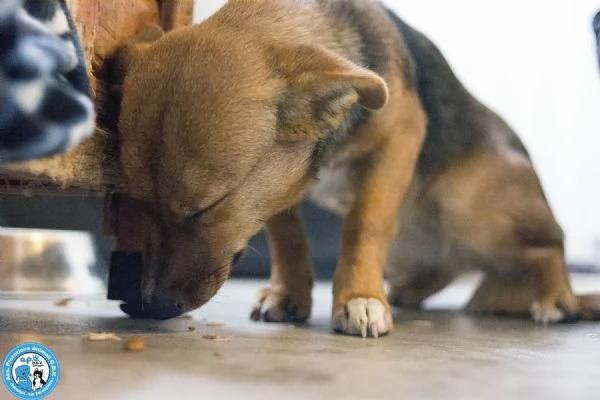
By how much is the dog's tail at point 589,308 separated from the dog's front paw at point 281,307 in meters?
0.82

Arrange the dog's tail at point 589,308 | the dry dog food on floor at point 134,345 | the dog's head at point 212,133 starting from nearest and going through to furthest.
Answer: the dry dog food on floor at point 134,345 → the dog's head at point 212,133 → the dog's tail at point 589,308

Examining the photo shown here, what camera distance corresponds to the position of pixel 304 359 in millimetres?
1380

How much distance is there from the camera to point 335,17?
78.1 inches

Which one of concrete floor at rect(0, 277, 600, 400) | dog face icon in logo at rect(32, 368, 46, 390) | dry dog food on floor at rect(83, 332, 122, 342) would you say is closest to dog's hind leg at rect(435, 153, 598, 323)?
concrete floor at rect(0, 277, 600, 400)

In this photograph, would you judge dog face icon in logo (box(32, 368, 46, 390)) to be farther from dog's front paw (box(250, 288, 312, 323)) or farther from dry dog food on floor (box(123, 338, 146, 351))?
dog's front paw (box(250, 288, 312, 323))

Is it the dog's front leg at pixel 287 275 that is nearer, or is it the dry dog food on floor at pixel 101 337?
the dry dog food on floor at pixel 101 337

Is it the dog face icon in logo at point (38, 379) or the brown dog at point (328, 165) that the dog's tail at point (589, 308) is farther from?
the dog face icon in logo at point (38, 379)

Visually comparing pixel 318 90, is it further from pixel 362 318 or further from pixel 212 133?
pixel 362 318

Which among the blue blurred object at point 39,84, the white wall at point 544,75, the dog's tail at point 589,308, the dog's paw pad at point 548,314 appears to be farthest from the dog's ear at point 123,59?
the white wall at point 544,75

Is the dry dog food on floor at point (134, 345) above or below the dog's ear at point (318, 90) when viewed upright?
below

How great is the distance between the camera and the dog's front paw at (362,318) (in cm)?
171

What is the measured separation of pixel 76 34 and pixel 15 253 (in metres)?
1.47

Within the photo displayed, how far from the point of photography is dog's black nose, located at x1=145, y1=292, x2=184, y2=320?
1.59 metres

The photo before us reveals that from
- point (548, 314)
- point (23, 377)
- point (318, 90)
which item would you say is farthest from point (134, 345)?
point (548, 314)
